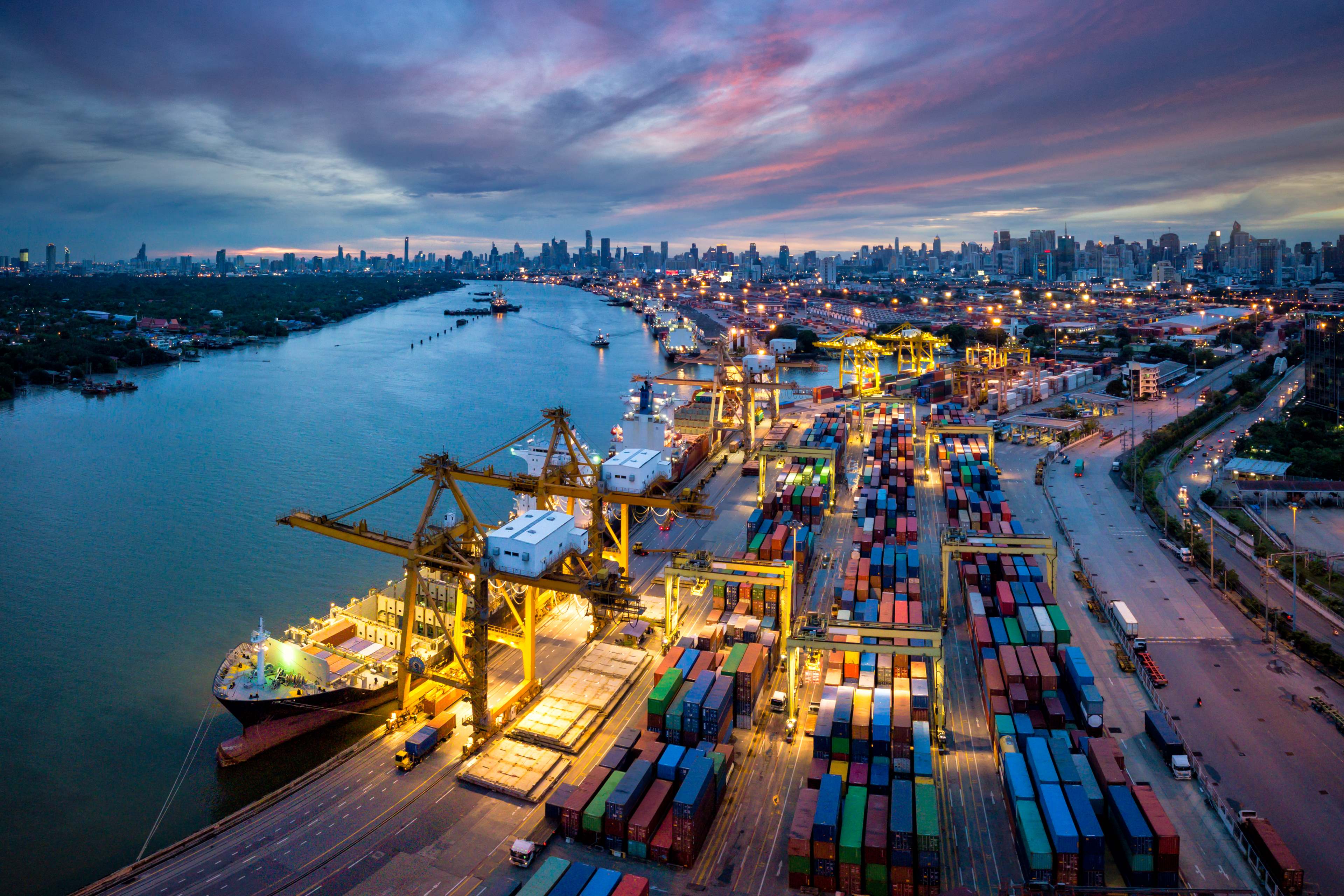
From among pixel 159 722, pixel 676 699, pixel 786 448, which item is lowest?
pixel 159 722

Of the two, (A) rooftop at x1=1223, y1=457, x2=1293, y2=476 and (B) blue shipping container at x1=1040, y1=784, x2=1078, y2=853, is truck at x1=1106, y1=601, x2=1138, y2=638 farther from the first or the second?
(A) rooftop at x1=1223, y1=457, x2=1293, y2=476

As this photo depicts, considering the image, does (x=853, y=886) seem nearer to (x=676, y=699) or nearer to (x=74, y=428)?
(x=676, y=699)

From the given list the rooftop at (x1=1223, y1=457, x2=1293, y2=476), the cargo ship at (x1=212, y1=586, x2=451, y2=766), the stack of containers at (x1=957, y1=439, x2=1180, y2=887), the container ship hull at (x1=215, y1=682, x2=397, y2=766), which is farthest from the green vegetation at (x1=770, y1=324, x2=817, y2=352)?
the container ship hull at (x1=215, y1=682, x2=397, y2=766)

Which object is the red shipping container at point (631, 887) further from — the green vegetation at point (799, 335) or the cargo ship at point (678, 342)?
the green vegetation at point (799, 335)

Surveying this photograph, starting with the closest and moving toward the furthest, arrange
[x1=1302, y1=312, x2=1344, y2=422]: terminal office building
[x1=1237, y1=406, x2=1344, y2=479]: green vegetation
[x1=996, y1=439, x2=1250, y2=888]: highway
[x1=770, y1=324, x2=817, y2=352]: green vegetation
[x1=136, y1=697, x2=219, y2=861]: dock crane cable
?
[x1=996, y1=439, x2=1250, y2=888]: highway, [x1=136, y1=697, x2=219, y2=861]: dock crane cable, [x1=1237, y1=406, x2=1344, y2=479]: green vegetation, [x1=1302, y1=312, x2=1344, y2=422]: terminal office building, [x1=770, y1=324, x2=817, y2=352]: green vegetation

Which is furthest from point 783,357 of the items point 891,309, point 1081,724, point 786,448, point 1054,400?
point 1081,724
